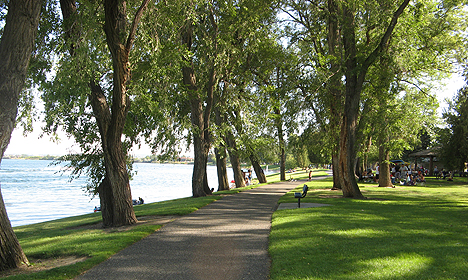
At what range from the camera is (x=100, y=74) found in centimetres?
1158

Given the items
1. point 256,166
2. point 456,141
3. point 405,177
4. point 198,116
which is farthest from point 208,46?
point 456,141

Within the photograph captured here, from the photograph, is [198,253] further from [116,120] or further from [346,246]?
[116,120]

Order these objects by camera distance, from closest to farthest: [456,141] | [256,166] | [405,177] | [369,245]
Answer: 1. [369,245]
2. [405,177]
3. [256,166]
4. [456,141]

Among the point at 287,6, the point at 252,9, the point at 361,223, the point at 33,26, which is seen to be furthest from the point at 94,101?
the point at 287,6

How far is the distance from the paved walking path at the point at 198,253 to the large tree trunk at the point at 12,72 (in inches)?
71.0

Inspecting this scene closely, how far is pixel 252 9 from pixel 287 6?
4923mm

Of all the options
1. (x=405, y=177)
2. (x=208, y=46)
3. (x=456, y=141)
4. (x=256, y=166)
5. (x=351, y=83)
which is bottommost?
(x=405, y=177)

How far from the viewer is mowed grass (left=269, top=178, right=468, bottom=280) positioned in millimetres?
5582

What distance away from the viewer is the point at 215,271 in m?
6.07

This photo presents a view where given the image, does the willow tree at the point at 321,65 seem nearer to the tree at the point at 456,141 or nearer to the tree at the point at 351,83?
the tree at the point at 351,83

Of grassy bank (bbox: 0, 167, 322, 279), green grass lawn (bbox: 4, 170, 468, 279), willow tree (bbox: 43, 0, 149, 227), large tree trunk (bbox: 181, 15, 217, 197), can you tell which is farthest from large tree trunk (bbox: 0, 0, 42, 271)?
large tree trunk (bbox: 181, 15, 217, 197)

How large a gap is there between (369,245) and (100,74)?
9159mm

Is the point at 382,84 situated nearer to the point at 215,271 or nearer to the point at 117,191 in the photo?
the point at 117,191

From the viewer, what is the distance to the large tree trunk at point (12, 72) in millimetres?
6816
